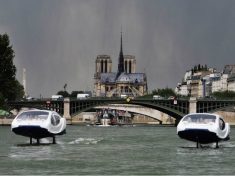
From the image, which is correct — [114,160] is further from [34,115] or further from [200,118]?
[34,115]

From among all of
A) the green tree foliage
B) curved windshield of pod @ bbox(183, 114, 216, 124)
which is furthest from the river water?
the green tree foliage

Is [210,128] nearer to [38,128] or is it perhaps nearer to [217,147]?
[217,147]

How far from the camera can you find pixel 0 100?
416 feet

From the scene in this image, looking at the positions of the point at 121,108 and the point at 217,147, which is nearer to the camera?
the point at 217,147

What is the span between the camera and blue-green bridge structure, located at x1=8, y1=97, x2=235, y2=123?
459ft

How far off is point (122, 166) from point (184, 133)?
12.1m

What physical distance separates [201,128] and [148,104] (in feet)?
287

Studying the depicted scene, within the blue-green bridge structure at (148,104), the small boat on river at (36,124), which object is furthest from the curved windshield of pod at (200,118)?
the blue-green bridge structure at (148,104)

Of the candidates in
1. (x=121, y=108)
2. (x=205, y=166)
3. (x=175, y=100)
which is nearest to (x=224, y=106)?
(x=175, y=100)

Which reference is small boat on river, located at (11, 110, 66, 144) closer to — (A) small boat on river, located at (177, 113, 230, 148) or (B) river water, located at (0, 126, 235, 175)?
(B) river water, located at (0, 126, 235, 175)

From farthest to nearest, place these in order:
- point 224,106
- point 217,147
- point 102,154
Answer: point 224,106 → point 217,147 → point 102,154

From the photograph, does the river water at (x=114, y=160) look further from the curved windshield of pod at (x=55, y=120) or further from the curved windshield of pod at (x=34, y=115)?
the curved windshield of pod at (x=34, y=115)

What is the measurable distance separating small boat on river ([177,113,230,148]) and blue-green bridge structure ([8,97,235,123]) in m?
82.4

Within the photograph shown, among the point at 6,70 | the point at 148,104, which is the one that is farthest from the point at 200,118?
the point at 148,104
